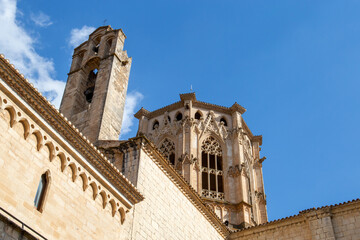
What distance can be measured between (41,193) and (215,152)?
20839 mm

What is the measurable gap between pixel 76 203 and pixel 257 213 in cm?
1923

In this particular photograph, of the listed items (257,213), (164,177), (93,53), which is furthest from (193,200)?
(257,213)

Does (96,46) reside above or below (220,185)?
above

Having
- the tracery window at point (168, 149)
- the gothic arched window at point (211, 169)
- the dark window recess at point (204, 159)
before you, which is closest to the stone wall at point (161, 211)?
the gothic arched window at point (211, 169)

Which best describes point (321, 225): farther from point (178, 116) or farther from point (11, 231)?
point (178, 116)

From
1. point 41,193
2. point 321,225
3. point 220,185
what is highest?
point 220,185

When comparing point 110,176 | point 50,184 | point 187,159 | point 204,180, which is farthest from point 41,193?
point 204,180

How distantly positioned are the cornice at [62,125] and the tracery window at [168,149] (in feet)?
55.1

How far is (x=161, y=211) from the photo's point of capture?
43.3 feet

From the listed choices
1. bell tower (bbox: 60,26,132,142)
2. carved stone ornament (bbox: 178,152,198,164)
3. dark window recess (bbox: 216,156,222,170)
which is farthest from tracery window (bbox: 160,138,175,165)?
bell tower (bbox: 60,26,132,142)

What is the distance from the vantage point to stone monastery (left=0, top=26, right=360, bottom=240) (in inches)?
342

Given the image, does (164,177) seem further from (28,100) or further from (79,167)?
(28,100)

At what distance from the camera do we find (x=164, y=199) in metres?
13.7

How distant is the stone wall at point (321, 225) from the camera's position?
587 inches
